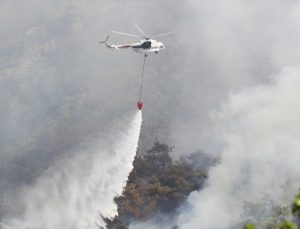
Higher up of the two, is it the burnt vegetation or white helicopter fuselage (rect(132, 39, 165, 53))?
white helicopter fuselage (rect(132, 39, 165, 53))

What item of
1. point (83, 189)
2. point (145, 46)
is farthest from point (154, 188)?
point (145, 46)

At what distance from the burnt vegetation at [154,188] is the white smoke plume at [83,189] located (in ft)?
11.8

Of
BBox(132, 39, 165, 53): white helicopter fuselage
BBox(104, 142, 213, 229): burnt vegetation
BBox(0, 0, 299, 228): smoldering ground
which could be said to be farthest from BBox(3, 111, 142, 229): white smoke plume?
BBox(132, 39, 165, 53): white helicopter fuselage

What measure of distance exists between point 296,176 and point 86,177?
1166 inches

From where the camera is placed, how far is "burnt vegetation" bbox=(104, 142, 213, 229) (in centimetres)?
8675

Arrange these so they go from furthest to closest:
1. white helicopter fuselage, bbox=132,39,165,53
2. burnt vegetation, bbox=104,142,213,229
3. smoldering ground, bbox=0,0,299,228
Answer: smoldering ground, bbox=0,0,299,228 → burnt vegetation, bbox=104,142,213,229 → white helicopter fuselage, bbox=132,39,165,53

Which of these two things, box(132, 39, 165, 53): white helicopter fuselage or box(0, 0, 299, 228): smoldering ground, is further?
box(0, 0, 299, 228): smoldering ground

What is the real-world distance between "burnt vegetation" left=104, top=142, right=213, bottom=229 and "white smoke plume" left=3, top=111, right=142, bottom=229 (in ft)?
11.8

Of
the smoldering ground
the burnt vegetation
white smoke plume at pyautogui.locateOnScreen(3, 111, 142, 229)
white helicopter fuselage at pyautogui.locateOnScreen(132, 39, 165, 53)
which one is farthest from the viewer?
the smoldering ground

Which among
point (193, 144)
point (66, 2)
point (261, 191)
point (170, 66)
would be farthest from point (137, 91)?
point (261, 191)

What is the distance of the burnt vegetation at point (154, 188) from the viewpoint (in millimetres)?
86750

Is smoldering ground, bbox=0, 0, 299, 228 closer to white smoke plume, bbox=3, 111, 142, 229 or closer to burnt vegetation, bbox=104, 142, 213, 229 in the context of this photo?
white smoke plume, bbox=3, 111, 142, 229

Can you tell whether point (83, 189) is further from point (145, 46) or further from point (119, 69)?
point (119, 69)

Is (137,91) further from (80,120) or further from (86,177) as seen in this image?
(86,177)
